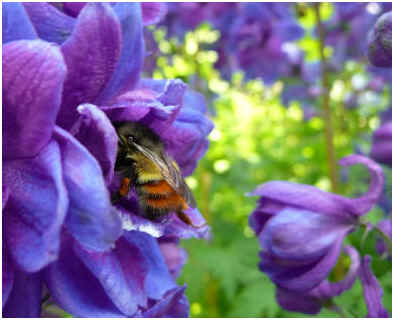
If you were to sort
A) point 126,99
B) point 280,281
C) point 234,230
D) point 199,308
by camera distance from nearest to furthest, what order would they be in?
point 126,99 < point 280,281 < point 199,308 < point 234,230

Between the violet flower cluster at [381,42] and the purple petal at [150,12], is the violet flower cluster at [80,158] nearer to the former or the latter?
the purple petal at [150,12]

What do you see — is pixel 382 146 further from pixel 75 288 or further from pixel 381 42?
pixel 75 288

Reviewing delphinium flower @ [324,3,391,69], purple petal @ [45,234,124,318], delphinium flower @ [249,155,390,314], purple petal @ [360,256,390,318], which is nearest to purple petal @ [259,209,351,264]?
delphinium flower @ [249,155,390,314]

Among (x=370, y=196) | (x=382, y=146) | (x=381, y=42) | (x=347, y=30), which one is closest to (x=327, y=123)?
(x=347, y=30)

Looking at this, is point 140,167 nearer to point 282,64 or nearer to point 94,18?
point 94,18

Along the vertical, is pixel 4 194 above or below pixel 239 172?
Result: above

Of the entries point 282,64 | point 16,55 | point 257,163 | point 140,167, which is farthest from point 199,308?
point 16,55

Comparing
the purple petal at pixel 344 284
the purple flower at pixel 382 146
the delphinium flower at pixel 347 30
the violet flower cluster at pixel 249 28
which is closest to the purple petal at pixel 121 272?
the purple petal at pixel 344 284
